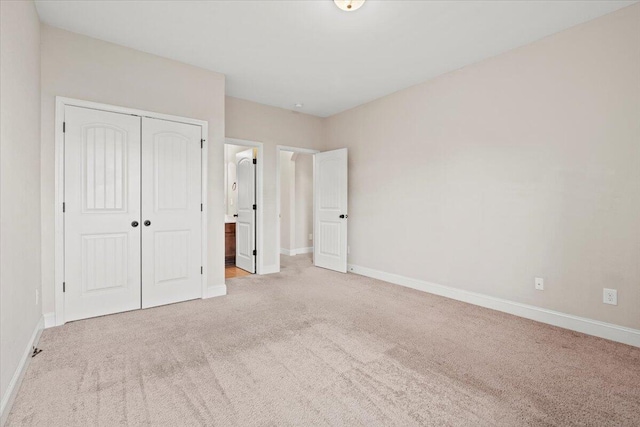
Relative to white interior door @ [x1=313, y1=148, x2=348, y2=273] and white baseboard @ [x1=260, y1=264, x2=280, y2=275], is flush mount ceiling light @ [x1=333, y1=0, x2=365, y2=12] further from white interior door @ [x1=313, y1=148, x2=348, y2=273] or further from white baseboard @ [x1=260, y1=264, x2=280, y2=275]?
white baseboard @ [x1=260, y1=264, x2=280, y2=275]

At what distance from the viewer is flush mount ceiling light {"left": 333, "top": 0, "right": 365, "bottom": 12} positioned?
2.38 m

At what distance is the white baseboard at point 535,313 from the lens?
255 centimetres

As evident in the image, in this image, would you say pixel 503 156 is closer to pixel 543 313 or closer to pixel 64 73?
pixel 543 313

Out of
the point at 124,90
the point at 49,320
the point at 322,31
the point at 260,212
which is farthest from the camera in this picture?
the point at 260,212

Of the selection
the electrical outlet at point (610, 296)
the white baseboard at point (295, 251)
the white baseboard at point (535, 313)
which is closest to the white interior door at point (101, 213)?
the white baseboard at point (535, 313)

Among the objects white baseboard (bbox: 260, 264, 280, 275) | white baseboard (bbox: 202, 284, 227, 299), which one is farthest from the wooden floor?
white baseboard (bbox: 202, 284, 227, 299)

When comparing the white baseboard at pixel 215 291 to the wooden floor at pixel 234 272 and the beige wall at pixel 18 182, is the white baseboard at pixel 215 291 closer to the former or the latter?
the wooden floor at pixel 234 272

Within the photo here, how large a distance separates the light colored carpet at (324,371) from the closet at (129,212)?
0.30m

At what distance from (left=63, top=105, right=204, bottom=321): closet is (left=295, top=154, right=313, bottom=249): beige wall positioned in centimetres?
379

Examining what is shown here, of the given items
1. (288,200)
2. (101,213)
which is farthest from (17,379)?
(288,200)

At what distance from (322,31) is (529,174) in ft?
8.35

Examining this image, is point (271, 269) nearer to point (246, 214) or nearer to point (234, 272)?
point (234, 272)

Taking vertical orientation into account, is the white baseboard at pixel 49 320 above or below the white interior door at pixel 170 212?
below

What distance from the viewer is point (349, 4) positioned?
7.88 feet
